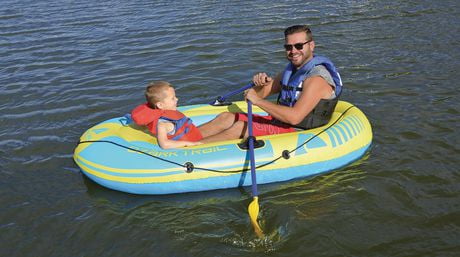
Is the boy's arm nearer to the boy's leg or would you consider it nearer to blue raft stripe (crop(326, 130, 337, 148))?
the boy's leg

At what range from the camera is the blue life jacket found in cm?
471

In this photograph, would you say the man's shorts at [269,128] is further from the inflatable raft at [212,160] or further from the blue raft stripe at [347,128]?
the blue raft stripe at [347,128]

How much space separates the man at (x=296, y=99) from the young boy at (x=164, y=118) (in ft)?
0.83

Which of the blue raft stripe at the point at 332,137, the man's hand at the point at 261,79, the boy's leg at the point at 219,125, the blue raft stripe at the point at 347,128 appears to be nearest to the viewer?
the blue raft stripe at the point at 332,137

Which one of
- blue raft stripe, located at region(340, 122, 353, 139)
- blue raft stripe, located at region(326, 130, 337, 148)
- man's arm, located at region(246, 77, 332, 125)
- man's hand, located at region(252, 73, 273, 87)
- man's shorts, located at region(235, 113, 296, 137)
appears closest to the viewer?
man's arm, located at region(246, 77, 332, 125)

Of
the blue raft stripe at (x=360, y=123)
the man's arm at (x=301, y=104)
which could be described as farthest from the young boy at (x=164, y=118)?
the blue raft stripe at (x=360, y=123)

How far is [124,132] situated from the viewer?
Answer: 508 centimetres

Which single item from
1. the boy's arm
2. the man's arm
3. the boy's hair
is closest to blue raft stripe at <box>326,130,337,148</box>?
the man's arm

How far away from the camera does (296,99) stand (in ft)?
15.8

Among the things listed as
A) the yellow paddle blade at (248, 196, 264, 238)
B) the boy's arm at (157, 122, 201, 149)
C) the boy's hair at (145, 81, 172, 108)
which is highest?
the boy's hair at (145, 81, 172, 108)

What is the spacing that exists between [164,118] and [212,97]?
239cm

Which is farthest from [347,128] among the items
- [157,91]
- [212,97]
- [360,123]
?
[212,97]

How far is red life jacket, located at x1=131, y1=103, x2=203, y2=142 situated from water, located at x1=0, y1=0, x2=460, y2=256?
25.4 inches

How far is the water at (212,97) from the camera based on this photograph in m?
4.02
